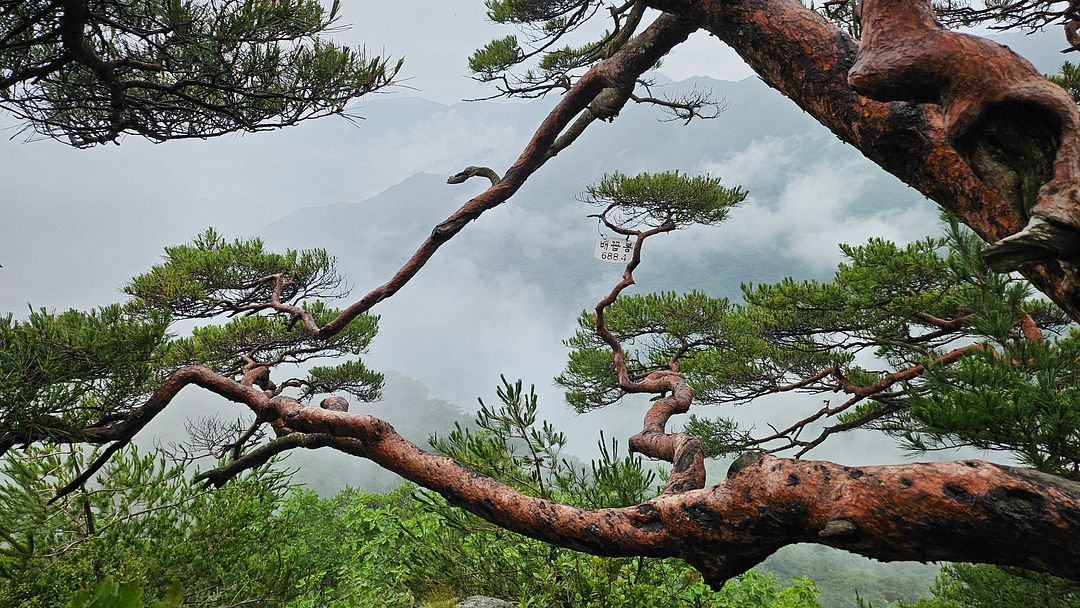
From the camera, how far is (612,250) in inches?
109

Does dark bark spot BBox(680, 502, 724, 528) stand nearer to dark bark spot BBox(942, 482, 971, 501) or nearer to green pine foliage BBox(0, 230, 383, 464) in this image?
dark bark spot BBox(942, 482, 971, 501)

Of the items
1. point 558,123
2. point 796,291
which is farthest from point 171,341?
point 796,291

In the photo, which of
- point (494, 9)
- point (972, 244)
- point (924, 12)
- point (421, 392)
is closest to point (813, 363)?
point (972, 244)

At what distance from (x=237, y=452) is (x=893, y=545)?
5.95ft

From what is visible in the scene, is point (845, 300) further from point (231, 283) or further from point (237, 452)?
point (231, 283)

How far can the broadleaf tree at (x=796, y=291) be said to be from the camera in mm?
632

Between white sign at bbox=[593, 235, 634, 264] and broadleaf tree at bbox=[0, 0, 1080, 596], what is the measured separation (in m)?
0.13

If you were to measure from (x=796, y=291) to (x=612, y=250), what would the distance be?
1088 millimetres

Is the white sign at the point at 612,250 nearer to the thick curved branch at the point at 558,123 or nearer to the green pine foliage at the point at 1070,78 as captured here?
the thick curved branch at the point at 558,123

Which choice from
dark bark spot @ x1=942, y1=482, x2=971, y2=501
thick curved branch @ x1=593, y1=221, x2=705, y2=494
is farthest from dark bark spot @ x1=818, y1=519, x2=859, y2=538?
thick curved branch @ x1=593, y1=221, x2=705, y2=494

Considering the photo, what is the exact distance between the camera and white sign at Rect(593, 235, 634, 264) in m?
2.73

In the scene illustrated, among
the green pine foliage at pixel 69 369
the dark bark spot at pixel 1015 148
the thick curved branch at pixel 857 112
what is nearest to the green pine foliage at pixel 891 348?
the thick curved branch at pixel 857 112

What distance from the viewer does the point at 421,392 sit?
747 inches

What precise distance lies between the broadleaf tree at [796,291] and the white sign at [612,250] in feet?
0.42
